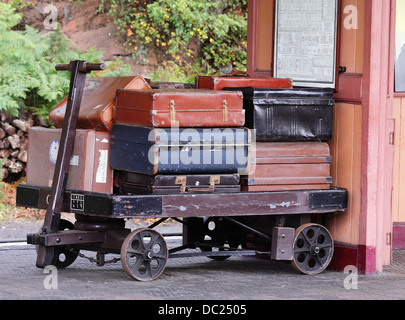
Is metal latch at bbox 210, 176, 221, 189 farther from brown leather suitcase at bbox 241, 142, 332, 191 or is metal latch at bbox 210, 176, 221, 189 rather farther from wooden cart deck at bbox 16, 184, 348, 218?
brown leather suitcase at bbox 241, 142, 332, 191

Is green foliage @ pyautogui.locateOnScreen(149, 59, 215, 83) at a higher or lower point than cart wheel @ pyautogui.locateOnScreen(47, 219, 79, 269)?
higher

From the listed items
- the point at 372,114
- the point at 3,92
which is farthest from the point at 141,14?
the point at 372,114

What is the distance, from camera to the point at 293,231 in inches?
328

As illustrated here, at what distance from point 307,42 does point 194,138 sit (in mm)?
1947

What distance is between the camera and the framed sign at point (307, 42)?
28.9ft

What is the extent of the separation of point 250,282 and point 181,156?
1298 millimetres

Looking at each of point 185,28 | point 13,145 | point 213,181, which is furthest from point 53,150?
point 185,28

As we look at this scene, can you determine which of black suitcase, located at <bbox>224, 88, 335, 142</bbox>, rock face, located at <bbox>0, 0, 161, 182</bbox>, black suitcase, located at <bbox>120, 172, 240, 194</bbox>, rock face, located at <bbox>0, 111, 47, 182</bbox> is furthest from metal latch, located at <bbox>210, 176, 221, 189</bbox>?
rock face, located at <bbox>0, 0, 161, 182</bbox>

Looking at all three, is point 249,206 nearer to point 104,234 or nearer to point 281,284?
point 281,284

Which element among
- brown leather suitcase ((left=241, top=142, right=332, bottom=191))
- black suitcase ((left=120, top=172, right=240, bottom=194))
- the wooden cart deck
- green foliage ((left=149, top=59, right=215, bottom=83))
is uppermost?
green foliage ((left=149, top=59, right=215, bottom=83))

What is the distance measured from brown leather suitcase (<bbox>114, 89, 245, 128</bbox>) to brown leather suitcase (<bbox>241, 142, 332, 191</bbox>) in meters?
0.45

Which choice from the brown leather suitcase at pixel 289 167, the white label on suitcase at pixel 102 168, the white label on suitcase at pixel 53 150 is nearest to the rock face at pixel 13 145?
the white label on suitcase at pixel 53 150

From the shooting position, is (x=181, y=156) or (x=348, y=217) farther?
(x=348, y=217)

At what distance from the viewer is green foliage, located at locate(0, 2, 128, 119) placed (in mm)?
12891
